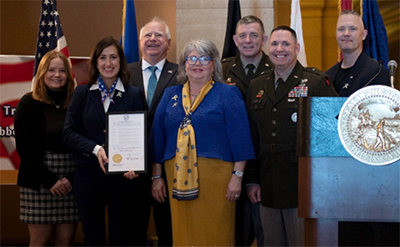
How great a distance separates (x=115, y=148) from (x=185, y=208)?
544 millimetres

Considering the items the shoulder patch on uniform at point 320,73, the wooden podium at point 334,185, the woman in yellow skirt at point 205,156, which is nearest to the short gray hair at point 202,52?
the woman in yellow skirt at point 205,156

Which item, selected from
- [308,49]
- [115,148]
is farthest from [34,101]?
[308,49]

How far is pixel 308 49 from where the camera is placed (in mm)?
5566

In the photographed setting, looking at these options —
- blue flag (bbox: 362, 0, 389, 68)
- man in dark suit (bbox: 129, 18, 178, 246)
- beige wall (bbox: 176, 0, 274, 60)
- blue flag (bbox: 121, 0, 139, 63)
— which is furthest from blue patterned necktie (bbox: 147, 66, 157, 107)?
blue flag (bbox: 362, 0, 389, 68)

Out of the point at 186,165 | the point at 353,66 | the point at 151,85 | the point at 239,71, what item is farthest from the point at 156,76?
the point at 353,66

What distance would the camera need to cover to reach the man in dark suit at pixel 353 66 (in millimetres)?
3055

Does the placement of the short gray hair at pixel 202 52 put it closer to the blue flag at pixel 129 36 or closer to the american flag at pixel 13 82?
the blue flag at pixel 129 36

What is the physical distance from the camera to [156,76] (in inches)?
136

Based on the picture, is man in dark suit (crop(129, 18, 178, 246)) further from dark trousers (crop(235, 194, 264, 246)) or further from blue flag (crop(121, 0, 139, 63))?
blue flag (crop(121, 0, 139, 63))

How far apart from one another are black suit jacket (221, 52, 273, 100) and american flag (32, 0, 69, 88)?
162cm

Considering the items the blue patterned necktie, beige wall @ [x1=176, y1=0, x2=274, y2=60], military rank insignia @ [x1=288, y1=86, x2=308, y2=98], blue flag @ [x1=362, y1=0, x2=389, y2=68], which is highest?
beige wall @ [x1=176, y1=0, x2=274, y2=60]

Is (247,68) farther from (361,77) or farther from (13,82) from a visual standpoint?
(13,82)

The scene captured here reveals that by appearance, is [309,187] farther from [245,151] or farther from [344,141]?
[245,151]

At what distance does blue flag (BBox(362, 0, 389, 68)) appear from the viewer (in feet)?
12.5
